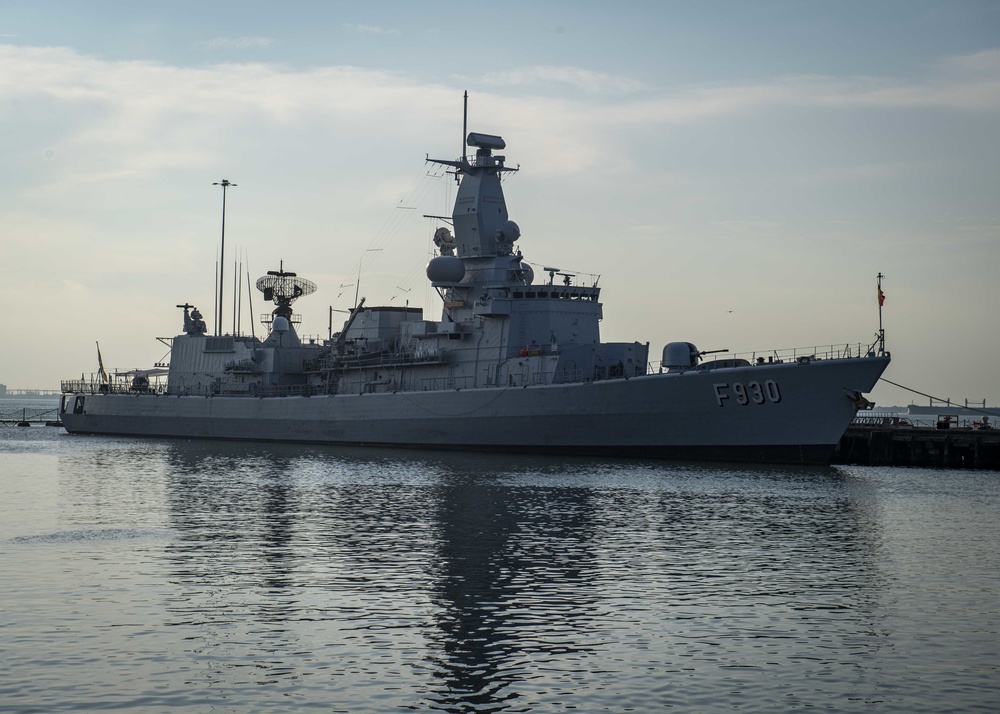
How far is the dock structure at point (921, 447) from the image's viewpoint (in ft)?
133

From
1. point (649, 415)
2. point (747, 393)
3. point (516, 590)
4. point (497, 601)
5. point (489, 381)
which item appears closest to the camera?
point (497, 601)

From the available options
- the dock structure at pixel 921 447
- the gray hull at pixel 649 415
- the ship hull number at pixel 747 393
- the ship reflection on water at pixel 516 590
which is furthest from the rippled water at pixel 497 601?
the dock structure at pixel 921 447

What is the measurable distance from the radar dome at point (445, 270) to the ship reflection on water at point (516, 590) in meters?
16.9

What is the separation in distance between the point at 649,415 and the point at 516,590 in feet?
70.8

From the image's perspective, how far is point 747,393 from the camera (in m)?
33.0

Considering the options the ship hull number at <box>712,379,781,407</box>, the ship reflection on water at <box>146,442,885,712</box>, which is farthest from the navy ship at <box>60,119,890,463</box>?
the ship reflection on water at <box>146,442,885,712</box>

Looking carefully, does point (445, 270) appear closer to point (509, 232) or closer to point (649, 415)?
point (509, 232)

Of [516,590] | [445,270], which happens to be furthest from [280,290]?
[516,590]

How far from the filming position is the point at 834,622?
1212cm

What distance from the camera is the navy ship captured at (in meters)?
33.4

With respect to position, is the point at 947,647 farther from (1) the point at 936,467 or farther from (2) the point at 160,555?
(1) the point at 936,467

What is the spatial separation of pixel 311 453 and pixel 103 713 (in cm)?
3408

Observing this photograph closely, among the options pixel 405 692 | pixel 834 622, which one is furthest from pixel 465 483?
pixel 405 692

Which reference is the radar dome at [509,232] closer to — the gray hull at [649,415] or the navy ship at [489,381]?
the navy ship at [489,381]
